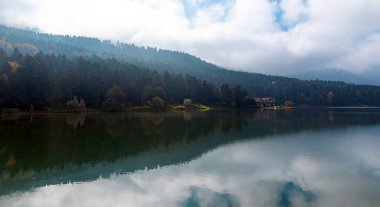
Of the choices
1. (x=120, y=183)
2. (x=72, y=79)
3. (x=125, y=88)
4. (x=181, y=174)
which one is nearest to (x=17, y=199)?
(x=120, y=183)

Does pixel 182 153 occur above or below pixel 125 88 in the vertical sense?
below

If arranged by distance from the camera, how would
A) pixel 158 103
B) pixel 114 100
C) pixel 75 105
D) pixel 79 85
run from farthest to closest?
1. pixel 158 103
2. pixel 79 85
3. pixel 114 100
4. pixel 75 105

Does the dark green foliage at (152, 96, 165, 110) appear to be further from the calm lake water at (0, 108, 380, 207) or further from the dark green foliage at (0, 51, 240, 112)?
the calm lake water at (0, 108, 380, 207)

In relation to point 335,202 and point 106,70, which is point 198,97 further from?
point 335,202

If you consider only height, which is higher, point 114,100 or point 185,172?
point 114,100

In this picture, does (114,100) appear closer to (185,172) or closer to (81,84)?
(81,84)

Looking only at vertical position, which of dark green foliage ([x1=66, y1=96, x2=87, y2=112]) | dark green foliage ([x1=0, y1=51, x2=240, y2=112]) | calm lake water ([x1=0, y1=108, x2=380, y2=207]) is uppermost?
dark green foliage ([x1=0, y1=51, x2=240, y2=112])

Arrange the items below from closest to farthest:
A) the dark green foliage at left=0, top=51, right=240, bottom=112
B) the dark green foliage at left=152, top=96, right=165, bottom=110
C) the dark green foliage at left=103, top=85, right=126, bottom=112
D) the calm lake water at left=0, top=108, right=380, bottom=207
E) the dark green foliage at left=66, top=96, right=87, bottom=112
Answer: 1. the calm lake water at left=0, top=108, right=380, bottom=207
2. the dark green foliage at left=0, top=51, right=240, bottom=112
3. the dark green foliage at left=66, top=96, right=87, bottom=112
4. the dark green foliage at left=103, top=85, right=126, bottom=112
5. the dark green foliage at left=152, top=96, right=165, bottom=110

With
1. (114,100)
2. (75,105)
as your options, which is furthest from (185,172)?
(114,100)

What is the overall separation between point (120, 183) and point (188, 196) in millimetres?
5955

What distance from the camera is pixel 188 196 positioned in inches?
Result: 878

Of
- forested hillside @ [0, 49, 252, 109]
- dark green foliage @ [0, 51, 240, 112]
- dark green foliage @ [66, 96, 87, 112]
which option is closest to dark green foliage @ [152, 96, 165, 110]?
dark green foliage @ [0, 51, 240, 112]

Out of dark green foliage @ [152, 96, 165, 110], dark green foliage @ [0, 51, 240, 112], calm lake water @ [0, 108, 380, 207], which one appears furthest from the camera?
dark green foliage @ [152, 96, 165, 110]

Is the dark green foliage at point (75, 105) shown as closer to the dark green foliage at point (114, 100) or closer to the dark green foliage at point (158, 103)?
the dark green foliage at point (114, 100)
